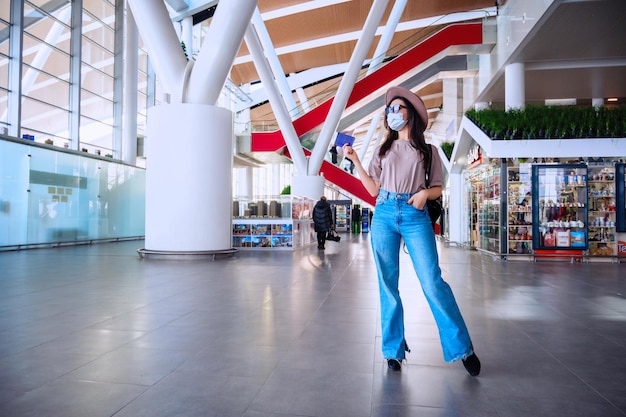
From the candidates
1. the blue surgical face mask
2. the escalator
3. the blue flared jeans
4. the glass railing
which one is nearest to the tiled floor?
the blue flared jeans

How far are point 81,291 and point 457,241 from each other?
14.5 meters

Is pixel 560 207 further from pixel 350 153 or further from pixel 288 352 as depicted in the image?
pixel 288 352

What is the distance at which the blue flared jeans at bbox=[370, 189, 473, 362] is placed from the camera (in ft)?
10.1

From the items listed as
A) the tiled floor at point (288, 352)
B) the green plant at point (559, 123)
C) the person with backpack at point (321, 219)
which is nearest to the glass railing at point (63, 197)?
the person with backpack at point (321, 219)

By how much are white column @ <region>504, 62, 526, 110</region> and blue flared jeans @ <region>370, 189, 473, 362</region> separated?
15548 millimetres

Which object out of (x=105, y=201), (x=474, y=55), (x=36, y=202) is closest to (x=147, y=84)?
(x=105, y=201)

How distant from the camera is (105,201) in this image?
19969 mm

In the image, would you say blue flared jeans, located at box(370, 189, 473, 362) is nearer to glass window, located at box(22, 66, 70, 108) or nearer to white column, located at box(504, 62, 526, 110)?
white column, located at box(504, 62, 526, 110)

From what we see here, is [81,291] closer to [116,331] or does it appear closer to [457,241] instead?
[116,331]

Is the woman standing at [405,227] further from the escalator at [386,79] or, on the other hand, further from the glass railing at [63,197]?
the escalator at [386,79]

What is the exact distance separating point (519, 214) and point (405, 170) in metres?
9.62

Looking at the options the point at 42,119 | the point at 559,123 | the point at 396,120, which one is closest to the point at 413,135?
the point at 396,120

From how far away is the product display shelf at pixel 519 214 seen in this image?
11695 millimetres

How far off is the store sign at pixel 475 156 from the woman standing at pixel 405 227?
10.8 meters
